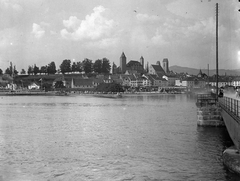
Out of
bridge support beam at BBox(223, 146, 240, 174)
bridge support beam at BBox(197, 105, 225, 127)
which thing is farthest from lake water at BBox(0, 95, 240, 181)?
bridge support beam at BBox(197, 105, 225, 127)

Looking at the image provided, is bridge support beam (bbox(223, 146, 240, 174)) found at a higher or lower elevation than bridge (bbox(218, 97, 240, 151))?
lower

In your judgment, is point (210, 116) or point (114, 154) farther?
point (210, 116)

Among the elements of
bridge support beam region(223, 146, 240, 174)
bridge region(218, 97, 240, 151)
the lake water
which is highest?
bridge region(218, 97, 240, 151)

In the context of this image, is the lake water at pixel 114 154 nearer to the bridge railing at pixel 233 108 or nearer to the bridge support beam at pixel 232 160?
the bridge support beam at pixel 232 160

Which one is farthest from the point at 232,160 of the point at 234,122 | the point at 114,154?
the point at 114,154

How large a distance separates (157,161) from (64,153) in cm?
790

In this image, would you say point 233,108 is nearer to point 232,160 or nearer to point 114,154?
point 232,160

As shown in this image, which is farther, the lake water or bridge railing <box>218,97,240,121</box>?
bridge railing <box>218,97,240,121</box>

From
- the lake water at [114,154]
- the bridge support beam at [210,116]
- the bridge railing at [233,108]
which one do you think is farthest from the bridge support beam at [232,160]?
the bridge support beam at [210,116]

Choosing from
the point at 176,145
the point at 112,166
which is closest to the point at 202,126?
the point at 176,145

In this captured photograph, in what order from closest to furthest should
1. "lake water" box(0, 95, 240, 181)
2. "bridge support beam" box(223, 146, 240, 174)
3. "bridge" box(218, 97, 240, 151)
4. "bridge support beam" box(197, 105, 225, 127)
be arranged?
"bridge support beam" box(223, 146, 240, 174)
"lake water" box(0, 95, 240, 181)
"bridge" box(218, 97, 240, 151)
"bridge support beam" box(197, 105, 225, 127)

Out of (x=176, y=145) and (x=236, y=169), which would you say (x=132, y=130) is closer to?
(x=176, y=145)

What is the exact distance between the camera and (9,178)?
785 inches

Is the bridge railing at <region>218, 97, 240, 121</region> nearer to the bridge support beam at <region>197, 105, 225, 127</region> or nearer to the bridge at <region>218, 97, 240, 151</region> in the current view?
the bridge at <region>218, 97, 240, 151</region>
